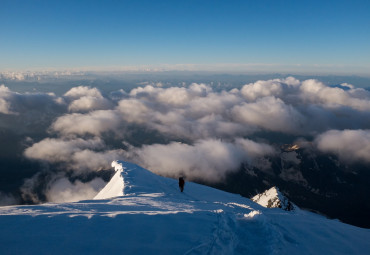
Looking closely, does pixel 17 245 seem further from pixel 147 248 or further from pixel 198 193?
pixel 198 193

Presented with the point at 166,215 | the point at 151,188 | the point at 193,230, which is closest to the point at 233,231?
the point at 193,230

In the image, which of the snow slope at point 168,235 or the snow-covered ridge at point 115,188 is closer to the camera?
the snow slope at point 168,235

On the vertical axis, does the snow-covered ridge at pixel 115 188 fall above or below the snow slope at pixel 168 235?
below

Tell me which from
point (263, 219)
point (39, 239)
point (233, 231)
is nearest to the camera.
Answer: point (39, 239)

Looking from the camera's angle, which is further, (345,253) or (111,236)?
(345,253)

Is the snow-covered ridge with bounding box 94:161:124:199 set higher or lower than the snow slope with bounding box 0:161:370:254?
lower

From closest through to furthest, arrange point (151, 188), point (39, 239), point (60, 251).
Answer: point (60, 251) < point (39, 239) < point (151, 188)

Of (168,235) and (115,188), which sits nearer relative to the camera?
(168,235)

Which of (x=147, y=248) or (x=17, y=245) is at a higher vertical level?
(x=17, y=245)

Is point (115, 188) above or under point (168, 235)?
under

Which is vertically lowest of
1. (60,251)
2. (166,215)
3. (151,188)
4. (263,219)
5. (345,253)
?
(151,188)

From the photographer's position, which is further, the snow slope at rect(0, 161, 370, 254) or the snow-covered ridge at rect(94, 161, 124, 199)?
the snow-covered ridge at rect(94, 161, 124, 199)
